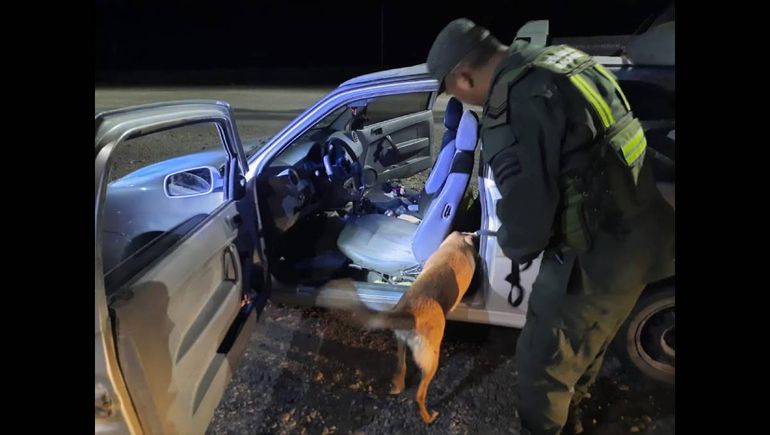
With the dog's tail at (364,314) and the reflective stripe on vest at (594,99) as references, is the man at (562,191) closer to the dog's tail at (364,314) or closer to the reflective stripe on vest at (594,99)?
the reflective stripe on vest at (594,99)

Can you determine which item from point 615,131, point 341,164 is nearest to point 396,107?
point 341,164

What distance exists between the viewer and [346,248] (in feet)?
9.92

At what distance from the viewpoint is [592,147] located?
5.07 ft

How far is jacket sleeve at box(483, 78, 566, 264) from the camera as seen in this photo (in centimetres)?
149

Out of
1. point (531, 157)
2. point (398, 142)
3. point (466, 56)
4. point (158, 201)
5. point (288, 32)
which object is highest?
point (288, 32)

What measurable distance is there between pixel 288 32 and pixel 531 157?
74.3 ft

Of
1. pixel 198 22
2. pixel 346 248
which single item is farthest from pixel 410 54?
pixel 346 248

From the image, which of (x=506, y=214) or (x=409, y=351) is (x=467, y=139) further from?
(x=409, y=351)

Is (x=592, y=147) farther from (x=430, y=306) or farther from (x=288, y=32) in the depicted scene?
(x=288, y=32)

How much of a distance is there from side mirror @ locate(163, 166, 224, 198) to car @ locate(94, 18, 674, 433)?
0.04 ft

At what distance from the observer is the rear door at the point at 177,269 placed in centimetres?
138

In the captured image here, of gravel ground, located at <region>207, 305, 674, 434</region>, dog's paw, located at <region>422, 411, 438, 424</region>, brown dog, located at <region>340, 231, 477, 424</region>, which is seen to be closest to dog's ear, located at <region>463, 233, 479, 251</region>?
brown dog, located at <region>340, 231, 477, 424</region>

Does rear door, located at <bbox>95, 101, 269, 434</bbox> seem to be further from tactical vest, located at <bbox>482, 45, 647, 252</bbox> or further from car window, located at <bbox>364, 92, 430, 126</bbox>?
car window, located at <bbox>364, 92, 430, 126</bbox>
